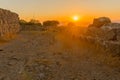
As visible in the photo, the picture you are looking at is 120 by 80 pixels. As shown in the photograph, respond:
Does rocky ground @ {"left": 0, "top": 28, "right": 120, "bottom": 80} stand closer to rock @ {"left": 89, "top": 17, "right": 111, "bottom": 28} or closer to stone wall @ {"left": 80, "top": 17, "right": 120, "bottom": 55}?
stone wall @ {"left": 80, "top": 17, "right": 120, "bottom": 55}

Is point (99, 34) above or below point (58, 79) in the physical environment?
above

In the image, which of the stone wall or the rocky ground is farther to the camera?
the stone wall

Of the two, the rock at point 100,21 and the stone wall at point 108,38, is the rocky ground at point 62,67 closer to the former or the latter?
the stone wall at point 108,38

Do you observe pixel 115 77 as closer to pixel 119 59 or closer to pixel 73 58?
pixel 119 59

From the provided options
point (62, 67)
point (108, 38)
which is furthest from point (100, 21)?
point (62, 67)

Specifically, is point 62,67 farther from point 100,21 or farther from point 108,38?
point 100,21

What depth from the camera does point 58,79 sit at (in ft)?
36.9

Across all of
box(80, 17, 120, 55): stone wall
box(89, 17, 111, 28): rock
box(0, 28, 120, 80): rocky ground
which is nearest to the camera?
box(0, 28, 120, 80): rocky ground

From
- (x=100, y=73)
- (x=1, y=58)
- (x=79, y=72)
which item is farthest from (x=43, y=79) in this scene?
(x=1, y=58)

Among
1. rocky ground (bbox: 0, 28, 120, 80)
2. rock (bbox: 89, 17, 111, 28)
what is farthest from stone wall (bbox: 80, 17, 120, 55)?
rock (bbox: 89, 17, 111, 28)

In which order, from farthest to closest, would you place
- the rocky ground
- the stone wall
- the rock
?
the rock, the stone wall, the rocky ground

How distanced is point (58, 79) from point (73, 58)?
4364 mm

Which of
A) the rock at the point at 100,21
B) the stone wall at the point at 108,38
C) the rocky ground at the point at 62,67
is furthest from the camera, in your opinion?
the rock at the point at 100,21

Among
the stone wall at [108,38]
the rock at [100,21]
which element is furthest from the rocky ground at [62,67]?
the rock at [100,21]
